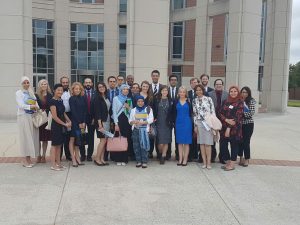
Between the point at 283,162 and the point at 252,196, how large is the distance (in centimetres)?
296

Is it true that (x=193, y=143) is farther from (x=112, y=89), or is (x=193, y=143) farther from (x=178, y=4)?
(x=178, y=4)

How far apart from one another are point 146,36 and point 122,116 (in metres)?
7.48

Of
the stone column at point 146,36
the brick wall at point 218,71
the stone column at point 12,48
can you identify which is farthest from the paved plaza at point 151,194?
the brick wall at point 218,71

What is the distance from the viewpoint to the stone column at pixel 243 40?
16.9m

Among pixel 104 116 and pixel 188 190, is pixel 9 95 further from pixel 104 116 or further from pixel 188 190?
pixel 188 190

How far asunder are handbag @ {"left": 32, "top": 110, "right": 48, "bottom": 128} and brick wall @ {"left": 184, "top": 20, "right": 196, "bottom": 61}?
25.7 meters

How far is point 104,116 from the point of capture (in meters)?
7.51

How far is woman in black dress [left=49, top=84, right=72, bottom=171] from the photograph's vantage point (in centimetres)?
710

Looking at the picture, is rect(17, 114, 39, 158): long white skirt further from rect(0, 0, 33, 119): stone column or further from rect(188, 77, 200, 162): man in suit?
rect(0, 0, 33, 119): stone column

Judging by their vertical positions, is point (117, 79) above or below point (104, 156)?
above

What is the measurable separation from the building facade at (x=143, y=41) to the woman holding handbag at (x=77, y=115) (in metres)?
7.30

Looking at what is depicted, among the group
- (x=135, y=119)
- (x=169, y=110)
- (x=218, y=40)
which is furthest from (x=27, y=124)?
(x=218, y=40)

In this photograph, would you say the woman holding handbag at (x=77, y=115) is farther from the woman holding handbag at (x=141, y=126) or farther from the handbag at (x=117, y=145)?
the woman holding handbag at (x=141, y=126)

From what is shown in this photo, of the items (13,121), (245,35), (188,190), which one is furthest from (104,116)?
(245,35)
